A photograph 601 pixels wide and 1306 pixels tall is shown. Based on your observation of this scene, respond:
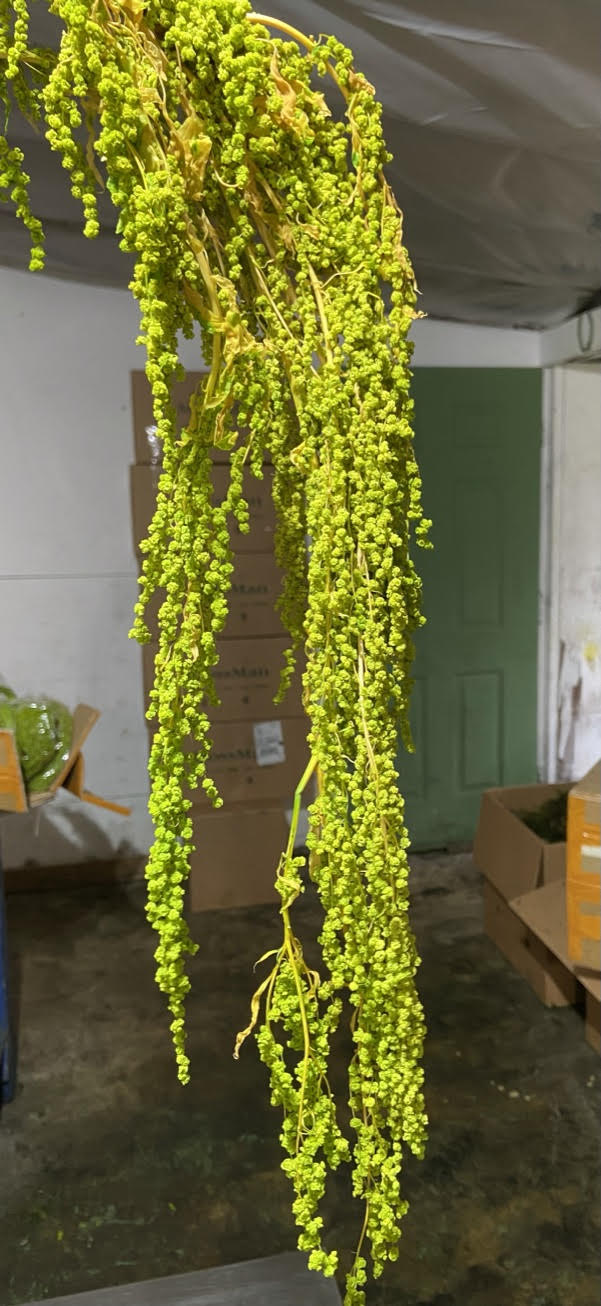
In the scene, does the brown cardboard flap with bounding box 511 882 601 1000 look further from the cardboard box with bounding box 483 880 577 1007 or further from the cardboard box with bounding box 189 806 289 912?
the cardboard box with bounding box 189 806 289 912

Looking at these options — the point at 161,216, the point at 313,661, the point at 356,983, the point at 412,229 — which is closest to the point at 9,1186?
the point at 356,983

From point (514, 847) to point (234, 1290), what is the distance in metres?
1.91

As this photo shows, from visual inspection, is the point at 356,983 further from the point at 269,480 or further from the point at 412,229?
the point at 269,480

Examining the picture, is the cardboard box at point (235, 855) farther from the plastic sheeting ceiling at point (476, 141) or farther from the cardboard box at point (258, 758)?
the plastic sheeting ceiling at point (476, 141)

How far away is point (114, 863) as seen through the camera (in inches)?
138

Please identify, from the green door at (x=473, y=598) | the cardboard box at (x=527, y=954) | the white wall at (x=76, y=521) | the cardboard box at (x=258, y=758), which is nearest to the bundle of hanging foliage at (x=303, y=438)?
the cardboard box at (x=527, y=954)

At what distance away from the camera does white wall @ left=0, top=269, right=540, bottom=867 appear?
10.5 feet

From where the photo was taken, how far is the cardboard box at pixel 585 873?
1.96 metres

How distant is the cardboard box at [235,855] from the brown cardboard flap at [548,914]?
984 mm

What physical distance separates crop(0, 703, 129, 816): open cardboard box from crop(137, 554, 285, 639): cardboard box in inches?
38.4

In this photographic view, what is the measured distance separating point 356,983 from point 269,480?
2.53m

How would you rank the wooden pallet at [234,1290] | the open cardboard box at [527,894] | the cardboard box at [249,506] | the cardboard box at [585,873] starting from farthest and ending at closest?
1. the cardboard box at [249,506]
2. the open cardboard box at [527,894]
3. the cardboard box at [585,873]
4. the wooden pallet at [234,1290]

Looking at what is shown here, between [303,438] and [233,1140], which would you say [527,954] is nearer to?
[233,1140]

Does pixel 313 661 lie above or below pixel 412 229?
below
